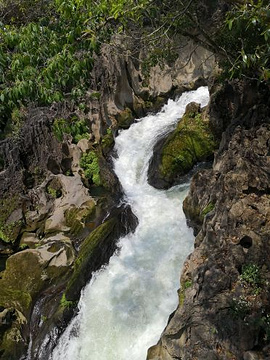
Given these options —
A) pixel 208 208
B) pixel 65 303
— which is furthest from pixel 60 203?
pixel 208 208

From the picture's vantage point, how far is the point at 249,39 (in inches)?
306

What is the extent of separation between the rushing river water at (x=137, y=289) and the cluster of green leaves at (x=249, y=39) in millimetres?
4693

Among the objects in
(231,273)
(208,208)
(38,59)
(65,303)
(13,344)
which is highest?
(38,59)

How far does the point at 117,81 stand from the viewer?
15.9m

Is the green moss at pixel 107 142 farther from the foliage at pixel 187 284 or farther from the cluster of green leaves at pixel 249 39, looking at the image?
the foliage at pixel 187 284

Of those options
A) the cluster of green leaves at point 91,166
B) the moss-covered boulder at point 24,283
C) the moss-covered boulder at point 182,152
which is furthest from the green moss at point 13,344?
the moss-covered boulder at point 182,152

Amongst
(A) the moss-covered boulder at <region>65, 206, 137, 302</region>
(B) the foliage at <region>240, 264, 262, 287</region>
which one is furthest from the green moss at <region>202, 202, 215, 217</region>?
(A) the moss-covered boulder at <region>65, 206, 137, 302</region>

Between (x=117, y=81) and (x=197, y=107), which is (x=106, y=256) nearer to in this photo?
(x=197, y=107)

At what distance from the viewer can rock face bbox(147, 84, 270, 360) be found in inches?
206

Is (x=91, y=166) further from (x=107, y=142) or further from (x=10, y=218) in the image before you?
(x=10, y=218)

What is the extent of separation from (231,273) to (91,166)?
340 inches

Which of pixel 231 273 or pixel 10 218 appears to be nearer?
pixel 231 273

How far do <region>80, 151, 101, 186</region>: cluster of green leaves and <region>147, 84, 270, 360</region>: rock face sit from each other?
553cm

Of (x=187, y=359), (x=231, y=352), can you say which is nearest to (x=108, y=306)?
(x=187, y=359)
